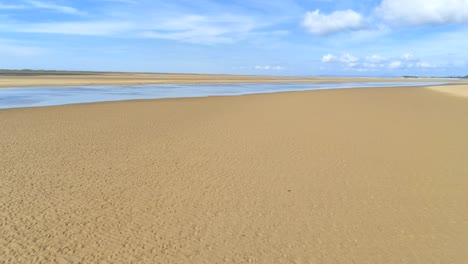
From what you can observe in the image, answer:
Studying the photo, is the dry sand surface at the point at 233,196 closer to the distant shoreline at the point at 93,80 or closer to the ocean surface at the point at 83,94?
the ocean surface at the point at 83,94

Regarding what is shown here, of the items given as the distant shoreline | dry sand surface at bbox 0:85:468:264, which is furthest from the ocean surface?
dry sand surface at bbox 0:85:468:264

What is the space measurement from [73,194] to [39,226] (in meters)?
1.42

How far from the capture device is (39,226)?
18.7 ft

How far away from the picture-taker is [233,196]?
7.14m

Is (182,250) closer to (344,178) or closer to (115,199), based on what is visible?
(115,199)

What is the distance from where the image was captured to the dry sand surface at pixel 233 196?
16.5ft

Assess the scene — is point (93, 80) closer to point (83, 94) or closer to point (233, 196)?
point (83, 94)

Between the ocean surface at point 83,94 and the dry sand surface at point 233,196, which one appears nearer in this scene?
the dry sand surface at point 233,196

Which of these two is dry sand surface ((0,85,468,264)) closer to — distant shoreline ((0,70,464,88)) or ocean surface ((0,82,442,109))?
ocean surface ((0,82,442,109))

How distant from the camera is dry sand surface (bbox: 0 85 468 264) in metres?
5.04

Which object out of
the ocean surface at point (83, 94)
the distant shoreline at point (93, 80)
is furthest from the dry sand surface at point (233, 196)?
the distant shoreline at point (93, 80)

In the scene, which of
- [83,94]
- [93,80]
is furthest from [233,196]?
[93,80]

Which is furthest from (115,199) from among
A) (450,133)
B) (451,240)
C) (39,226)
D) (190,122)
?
(450,133)

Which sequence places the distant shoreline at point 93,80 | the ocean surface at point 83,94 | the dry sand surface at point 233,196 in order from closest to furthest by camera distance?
1. the dry sand surface at point 233,196
2. the ocean surface at point 83,94
3. the distant shoreline at point 93,80
